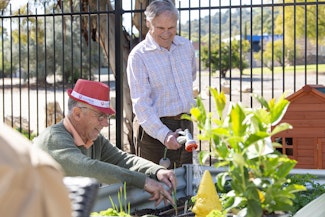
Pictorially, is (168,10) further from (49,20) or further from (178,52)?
(49,20)

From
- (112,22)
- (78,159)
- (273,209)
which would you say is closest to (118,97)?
(112,22)

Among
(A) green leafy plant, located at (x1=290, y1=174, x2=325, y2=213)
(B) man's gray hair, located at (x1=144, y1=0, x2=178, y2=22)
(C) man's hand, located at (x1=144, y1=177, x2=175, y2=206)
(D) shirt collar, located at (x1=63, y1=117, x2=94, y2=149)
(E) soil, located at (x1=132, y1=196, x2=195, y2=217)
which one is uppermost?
(B) man's gray hair, located at (x1=144, y1=0, x2=178, y2=22)

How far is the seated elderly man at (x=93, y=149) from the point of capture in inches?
126

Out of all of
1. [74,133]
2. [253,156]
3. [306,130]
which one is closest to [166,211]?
[74,133]

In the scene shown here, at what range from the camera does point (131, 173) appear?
3.19m

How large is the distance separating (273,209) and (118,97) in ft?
15.7

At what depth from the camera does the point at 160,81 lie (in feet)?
15.2

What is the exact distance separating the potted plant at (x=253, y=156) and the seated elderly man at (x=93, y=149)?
1.15 metres

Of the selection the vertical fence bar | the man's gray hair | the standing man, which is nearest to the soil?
the standing man

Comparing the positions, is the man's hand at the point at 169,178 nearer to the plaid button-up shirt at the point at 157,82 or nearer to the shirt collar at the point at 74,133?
the shirt collar at the point at 74,133

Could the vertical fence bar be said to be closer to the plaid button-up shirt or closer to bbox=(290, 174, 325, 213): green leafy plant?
the plaid button-up shirt

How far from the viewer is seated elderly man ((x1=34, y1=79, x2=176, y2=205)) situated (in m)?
3.21

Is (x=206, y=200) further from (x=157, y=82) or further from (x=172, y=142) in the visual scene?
(x=157, y=82)

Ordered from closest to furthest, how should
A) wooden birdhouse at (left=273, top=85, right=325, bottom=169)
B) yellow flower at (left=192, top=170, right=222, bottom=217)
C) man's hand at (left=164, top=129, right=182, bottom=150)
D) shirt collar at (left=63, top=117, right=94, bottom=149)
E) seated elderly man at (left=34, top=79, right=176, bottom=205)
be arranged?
yellow flower at (left=192, top=170, right=222, bottom=217)
seated elderly man at (left=34, top=79, right=176, bottom=205)
shirt collar at (left=63, top=117, right=94, bottom=149)
man's hand at (left=164, top=129, right=182, bottom=150)
wooden birdhouse at (left=273, top=85, right=325, bottom=169)
